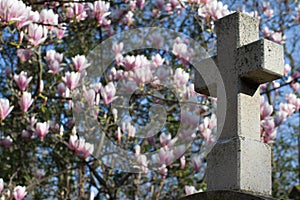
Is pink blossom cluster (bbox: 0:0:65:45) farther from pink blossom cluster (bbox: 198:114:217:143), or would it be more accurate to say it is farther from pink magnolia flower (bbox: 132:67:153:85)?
pink blossom cluster (bbox: 198:114:217:143)

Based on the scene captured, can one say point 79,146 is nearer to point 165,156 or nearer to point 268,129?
point 165,156

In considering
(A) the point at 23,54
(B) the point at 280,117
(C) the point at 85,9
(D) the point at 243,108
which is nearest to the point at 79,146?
(A) the point at 23,54

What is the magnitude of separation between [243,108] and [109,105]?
2400 mm

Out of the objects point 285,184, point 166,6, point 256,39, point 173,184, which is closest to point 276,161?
point 285,184

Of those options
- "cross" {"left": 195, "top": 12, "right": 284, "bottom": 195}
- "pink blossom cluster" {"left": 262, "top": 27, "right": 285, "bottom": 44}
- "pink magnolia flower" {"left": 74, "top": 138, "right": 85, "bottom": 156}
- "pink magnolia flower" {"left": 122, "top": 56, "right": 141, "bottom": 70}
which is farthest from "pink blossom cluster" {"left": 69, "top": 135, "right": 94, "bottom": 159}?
"pink blossom cluster" {"left": 262, "top": 27, "right": 285, "bottom": 44}

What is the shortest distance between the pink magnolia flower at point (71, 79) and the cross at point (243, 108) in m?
1.60

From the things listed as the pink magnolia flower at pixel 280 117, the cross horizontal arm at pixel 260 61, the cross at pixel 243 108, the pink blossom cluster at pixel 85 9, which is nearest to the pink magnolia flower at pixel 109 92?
the pink blossom cluster at pixel 85 9

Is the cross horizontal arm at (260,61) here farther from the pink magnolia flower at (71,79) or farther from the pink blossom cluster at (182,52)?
the pink blossom cluster at (182,52)

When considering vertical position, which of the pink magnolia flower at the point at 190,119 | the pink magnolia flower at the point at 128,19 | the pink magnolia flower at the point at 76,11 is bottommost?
the pink magnolia flower at the point at 190,119

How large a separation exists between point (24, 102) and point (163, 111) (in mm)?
1518

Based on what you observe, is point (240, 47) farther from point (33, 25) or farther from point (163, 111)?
point (163, 111)

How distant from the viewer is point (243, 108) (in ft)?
7.92

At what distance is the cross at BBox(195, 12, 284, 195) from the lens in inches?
91.6

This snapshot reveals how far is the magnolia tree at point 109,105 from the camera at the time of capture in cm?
412
